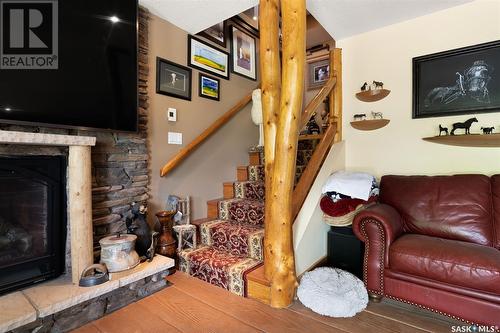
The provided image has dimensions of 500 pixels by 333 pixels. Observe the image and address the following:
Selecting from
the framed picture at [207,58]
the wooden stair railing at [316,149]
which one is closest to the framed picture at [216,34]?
the framed picture at [207,58]

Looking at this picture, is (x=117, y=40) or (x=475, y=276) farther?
(x=117, y=40)

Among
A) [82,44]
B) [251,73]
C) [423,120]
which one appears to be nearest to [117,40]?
[82,44]

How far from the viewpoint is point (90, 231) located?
1657 millimetres

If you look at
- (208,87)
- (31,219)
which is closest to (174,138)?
(208,87)

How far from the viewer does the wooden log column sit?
1.59 m

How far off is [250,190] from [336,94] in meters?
1.49

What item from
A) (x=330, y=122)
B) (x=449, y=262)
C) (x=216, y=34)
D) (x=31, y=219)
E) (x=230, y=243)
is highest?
(x=216, y=34)

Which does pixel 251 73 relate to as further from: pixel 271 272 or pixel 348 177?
pixel 271 272

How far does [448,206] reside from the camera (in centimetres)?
197

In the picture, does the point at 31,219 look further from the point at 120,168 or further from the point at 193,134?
the point at 193,134

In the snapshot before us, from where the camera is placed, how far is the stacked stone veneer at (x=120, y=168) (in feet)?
6.27

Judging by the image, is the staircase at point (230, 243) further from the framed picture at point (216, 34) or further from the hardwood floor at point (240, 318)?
the framed picture at point (216, 34)

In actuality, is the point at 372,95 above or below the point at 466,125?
above

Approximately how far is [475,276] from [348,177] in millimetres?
1032
